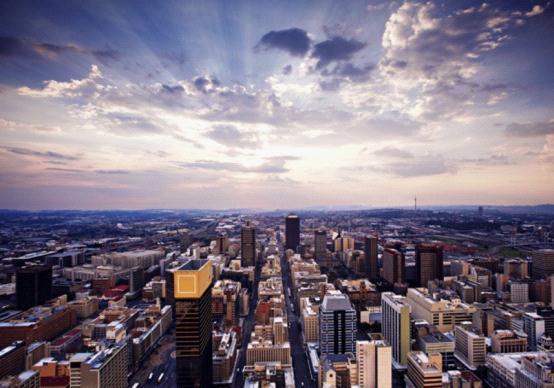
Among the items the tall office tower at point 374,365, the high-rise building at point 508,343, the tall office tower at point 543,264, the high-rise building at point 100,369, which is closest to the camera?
the high-rise building at point 100,369

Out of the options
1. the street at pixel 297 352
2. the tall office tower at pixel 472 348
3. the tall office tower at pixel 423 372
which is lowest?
the street at pixel 297 352

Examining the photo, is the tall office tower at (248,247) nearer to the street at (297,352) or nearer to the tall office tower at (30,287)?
the street at (297,352)

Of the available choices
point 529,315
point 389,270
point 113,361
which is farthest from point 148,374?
point 389,270

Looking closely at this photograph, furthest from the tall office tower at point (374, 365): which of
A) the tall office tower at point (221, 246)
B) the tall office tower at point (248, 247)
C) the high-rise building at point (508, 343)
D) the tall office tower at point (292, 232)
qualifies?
the tall office tower at point (292, 232)

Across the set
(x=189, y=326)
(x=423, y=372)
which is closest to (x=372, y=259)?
(x=423, y=372)

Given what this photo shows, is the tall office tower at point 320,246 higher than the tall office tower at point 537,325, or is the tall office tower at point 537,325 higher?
the tall office tower at point 320,246

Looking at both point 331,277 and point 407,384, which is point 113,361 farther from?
point 331,277

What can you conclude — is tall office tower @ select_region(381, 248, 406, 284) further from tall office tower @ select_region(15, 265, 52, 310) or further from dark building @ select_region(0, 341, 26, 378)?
tall office tower @ select_region(15, 265, 52, 310)
